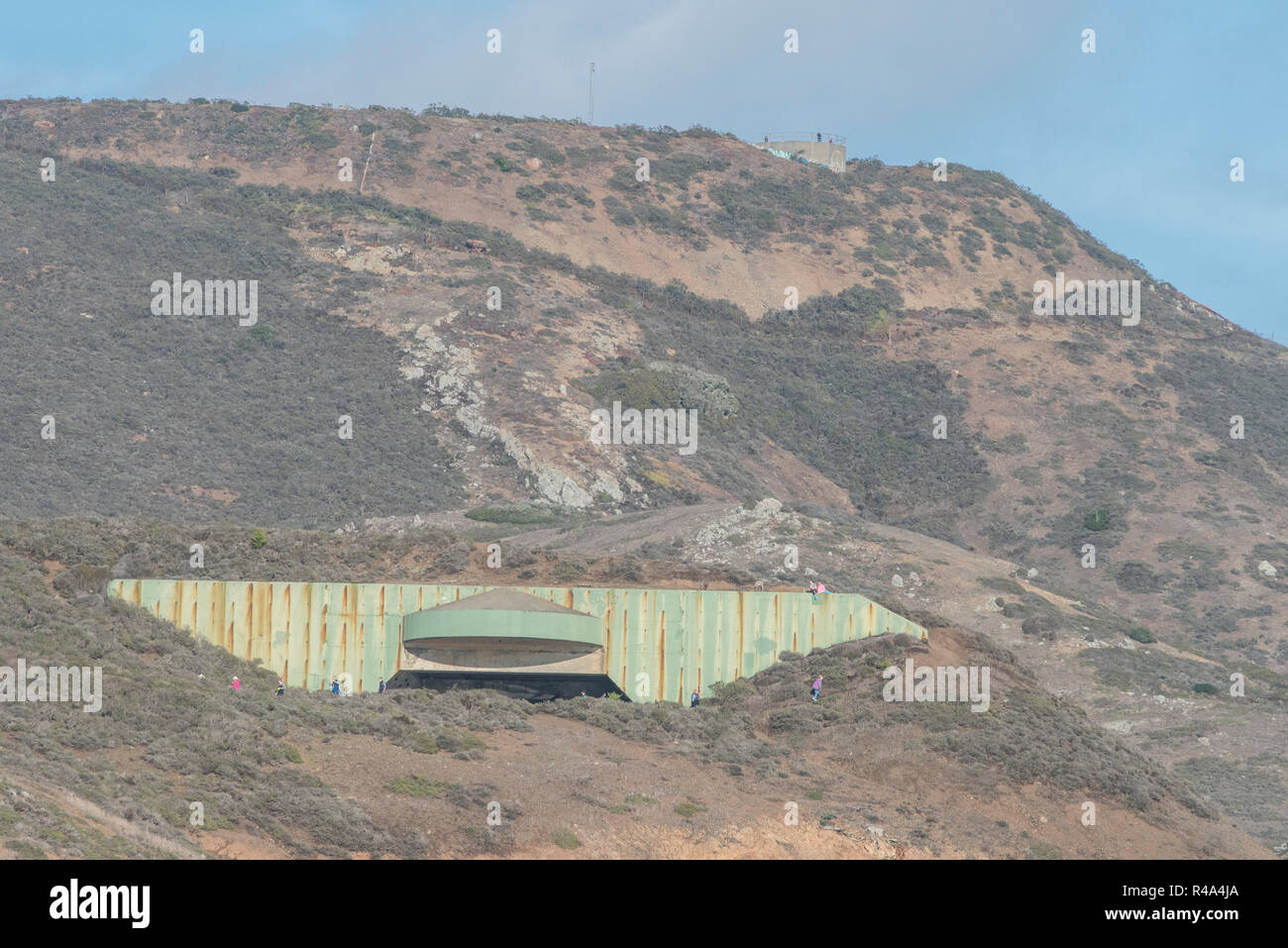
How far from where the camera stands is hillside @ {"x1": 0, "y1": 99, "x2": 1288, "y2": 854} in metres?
47.1

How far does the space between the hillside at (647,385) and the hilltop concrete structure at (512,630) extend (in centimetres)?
294

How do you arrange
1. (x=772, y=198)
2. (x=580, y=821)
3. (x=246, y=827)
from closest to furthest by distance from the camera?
(x=246, y=827)
(x=580, y=821)
(x=772, y=198)

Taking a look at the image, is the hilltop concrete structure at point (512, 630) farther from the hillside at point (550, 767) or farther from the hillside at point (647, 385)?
the hillside at point (647, 385)

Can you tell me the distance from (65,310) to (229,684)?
5023 centimetres

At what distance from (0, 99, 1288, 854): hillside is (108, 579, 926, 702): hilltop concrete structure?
116 inches

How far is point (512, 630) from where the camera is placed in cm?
3092

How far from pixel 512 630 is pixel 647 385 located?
41.1 meters

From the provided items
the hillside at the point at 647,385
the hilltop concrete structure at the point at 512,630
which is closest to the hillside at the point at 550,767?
the hilltop concrete structure at the point at 512,630

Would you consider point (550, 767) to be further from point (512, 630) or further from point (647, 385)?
point (647, 385)

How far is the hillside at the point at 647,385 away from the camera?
47.1 metres

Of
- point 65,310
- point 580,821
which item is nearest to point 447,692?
point 580,821
